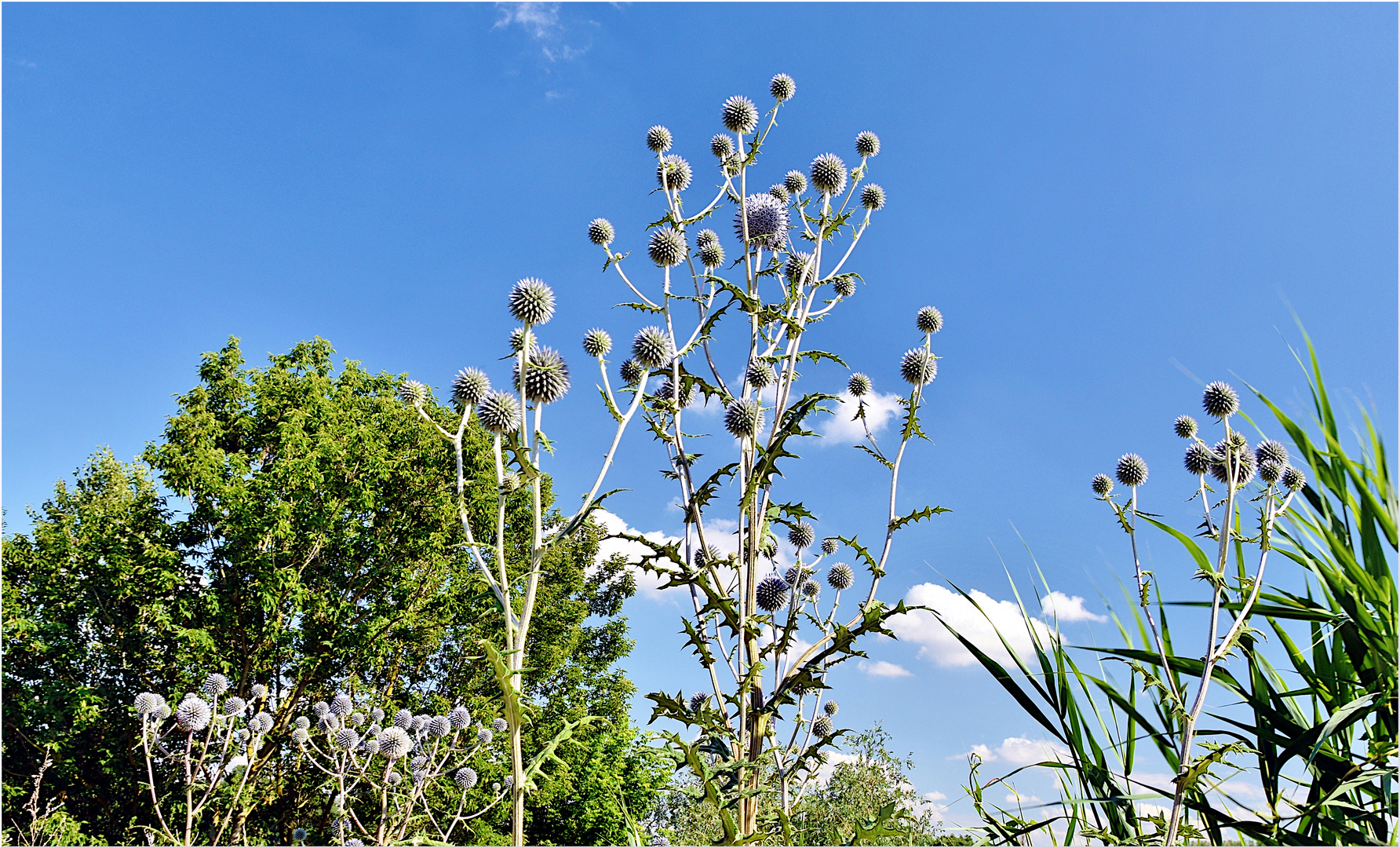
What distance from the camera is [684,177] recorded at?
4.30 m

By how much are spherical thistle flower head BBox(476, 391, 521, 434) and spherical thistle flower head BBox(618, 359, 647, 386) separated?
847mm

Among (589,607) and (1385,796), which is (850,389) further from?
(589,607)

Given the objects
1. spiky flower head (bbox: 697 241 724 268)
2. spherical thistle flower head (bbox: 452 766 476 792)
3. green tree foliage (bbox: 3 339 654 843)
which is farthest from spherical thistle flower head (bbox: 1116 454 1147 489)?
green tree foliage (bbox: 3 339 654 843)

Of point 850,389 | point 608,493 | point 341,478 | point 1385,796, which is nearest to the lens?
point 1385,796

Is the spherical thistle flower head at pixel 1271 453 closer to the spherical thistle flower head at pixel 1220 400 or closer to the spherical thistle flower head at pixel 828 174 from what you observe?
the spherical thistle flower head at pixel 1220 400

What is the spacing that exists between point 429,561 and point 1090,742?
556 inches

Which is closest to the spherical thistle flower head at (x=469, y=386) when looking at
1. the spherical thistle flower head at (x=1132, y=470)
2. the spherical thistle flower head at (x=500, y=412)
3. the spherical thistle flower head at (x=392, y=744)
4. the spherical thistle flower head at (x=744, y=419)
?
the spherical thistle flower head at (x=500, y=412)

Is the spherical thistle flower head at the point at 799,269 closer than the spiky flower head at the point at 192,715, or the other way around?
the spherical thistle flower head at the point at 799,269

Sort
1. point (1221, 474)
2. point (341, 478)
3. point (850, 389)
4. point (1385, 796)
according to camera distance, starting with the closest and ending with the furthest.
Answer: point (1385, 796)
point (1221, 474)
point (850, 389)
point (341, 478)

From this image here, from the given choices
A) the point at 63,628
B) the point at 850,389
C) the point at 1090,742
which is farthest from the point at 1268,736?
the point at 63,628

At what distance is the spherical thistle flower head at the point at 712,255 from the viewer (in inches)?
163

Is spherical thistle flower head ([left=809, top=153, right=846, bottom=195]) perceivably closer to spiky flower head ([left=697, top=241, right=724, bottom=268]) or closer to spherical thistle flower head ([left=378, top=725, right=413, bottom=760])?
spiky flower head ([left=697, top=241, right=724, bottom=268])

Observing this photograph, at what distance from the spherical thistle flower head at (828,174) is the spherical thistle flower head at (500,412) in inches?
88.8

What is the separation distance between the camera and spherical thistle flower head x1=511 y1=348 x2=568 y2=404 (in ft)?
8.85
